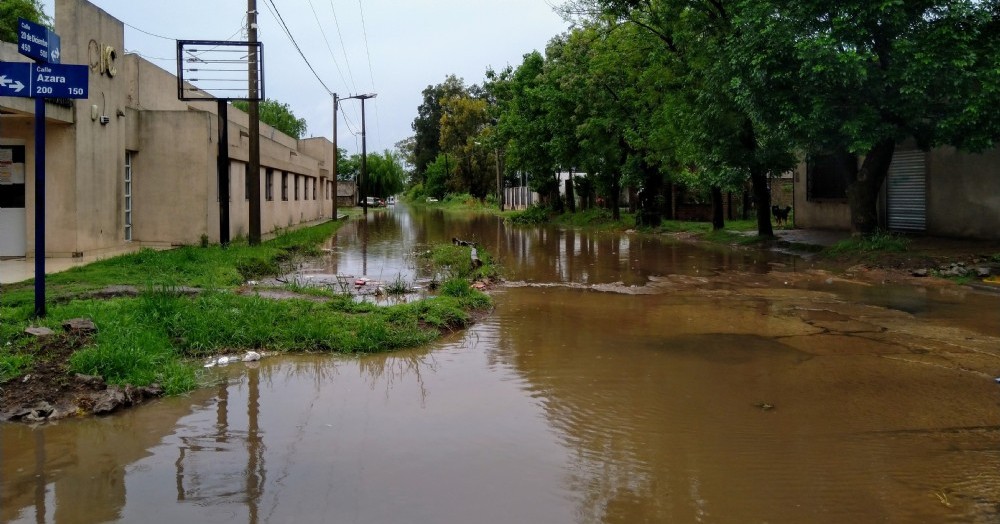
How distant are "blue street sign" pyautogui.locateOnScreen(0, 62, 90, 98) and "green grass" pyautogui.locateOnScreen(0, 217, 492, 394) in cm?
238

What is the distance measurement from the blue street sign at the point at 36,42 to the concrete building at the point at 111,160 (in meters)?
6.12

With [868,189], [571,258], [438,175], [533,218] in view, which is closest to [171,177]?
[571,258]

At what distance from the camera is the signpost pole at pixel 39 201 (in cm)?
812

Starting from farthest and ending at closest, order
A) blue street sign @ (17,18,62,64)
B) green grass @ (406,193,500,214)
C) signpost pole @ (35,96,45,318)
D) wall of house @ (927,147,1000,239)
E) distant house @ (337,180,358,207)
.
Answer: distant house @ (337,180,358,207)
green grass @ (406,193,500,214)
wall of house @ (927,147,1000,239)
signpost pole @ (35,96,45,318)
blue street sign @ (17,18,62,64)

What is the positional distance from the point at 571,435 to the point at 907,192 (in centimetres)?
1844

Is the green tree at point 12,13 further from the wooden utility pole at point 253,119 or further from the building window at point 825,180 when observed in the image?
the building window at point 825,180

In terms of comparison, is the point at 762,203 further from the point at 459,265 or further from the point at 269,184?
the point at 269,184

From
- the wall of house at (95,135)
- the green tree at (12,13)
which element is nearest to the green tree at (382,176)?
the green tree at (12,13)

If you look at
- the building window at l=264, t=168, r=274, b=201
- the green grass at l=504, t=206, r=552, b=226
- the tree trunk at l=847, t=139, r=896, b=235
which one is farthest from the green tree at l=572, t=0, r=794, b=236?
the green grass at l=504, t=206, r=552, b=226

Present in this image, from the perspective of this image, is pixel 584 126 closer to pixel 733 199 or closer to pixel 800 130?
pixel 733 199

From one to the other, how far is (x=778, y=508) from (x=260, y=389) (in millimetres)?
4727

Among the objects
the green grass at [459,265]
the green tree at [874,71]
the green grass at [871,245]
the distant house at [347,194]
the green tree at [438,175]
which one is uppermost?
the green tree at [438,175]

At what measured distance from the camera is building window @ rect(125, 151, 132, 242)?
19016mm

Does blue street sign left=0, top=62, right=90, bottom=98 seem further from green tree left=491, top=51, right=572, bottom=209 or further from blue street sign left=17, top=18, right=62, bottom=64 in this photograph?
green tree left=491, top=51, right=572, bottom=209
